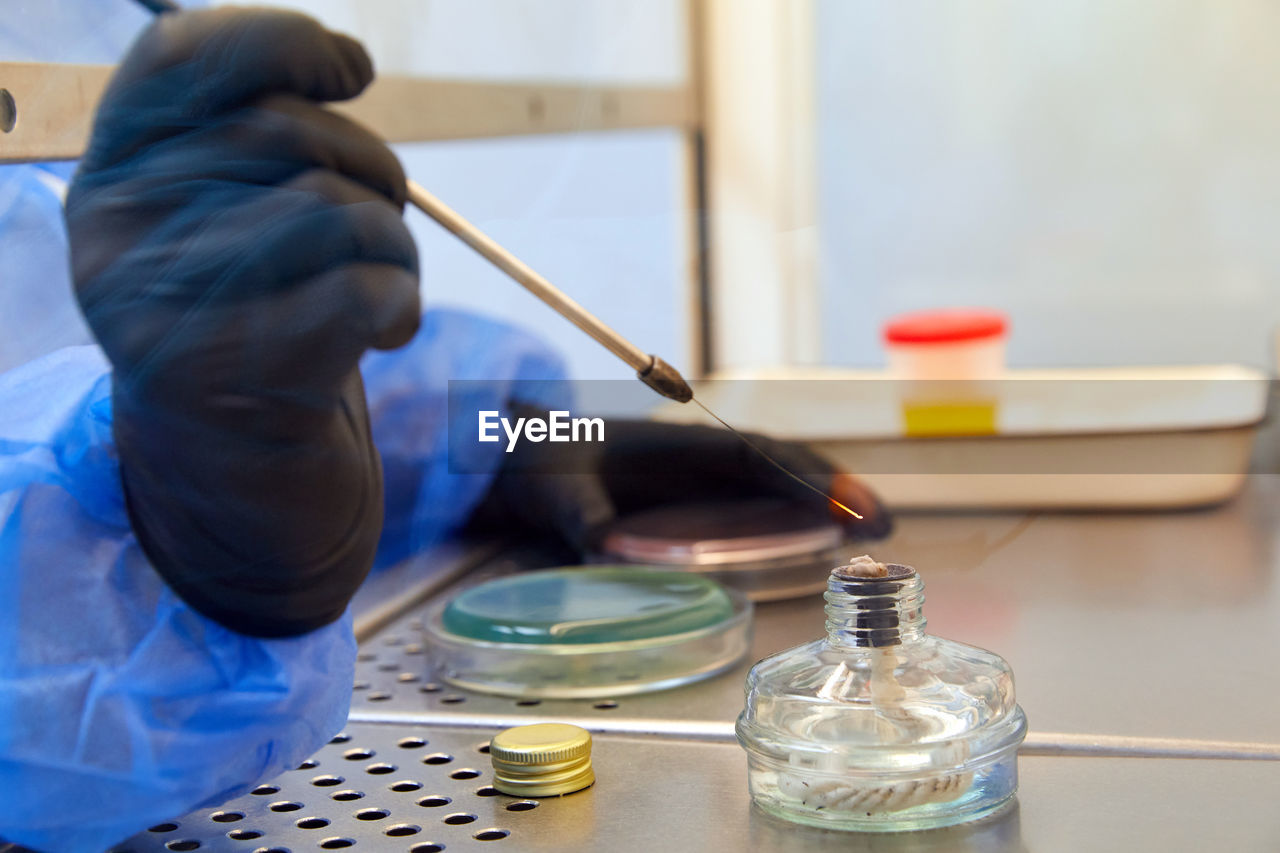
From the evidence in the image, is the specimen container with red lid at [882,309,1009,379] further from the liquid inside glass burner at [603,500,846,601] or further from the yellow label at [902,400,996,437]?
the liquid inside glass burner at [603,500,846,601]

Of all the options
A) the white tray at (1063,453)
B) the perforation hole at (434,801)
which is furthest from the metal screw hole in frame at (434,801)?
the white tray at (1063,453)

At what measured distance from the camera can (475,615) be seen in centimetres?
58

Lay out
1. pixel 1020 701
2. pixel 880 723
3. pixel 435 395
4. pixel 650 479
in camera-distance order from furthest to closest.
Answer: pixel 435 395, pixel 650 479, pixel 1020 701, pixel 880 723

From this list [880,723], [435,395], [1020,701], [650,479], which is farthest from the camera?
[435,395]

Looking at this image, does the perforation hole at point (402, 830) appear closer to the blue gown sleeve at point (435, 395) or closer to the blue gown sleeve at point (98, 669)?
the blue gown sleeve at point (98, 669)

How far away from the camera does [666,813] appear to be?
42cm

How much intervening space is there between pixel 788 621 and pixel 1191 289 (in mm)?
965

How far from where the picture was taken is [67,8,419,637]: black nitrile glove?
42cm

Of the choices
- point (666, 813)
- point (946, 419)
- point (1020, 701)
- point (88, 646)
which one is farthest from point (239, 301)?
point (946, 419)

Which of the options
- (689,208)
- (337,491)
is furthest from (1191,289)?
(337,491)

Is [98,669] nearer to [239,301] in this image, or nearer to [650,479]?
[239,301]

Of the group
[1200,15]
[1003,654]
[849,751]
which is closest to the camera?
[849,751]

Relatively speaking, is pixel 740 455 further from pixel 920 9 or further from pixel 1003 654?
pixel 920 9

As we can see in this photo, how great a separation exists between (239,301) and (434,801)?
0.20 meters
